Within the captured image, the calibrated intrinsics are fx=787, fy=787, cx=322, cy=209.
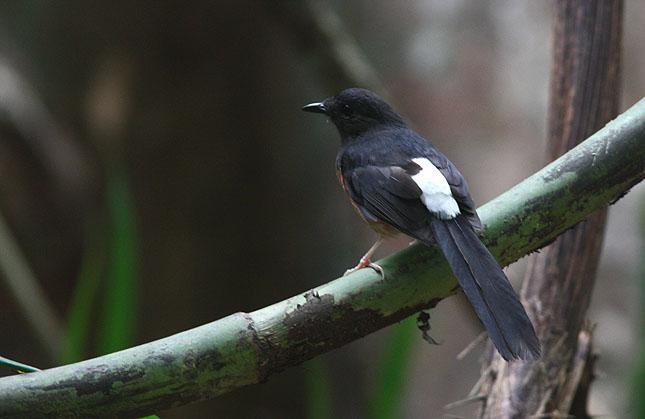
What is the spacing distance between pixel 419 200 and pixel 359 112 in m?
0.70

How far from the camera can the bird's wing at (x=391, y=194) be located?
6.57ft

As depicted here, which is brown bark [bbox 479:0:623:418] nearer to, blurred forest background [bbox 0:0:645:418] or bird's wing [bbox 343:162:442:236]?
bird's wing [bbox 343:162:442:236]

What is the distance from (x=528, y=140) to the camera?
18.9ft

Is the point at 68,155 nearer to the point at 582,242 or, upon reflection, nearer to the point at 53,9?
the point at 53,9

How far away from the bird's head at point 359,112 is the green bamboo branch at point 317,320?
3.00ft

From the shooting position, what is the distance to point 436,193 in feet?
6.67

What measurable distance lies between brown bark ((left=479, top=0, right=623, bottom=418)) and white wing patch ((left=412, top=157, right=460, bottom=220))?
19.7 inches

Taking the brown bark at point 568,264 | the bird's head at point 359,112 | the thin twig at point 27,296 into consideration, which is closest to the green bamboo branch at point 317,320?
the brown bark at point 568,264

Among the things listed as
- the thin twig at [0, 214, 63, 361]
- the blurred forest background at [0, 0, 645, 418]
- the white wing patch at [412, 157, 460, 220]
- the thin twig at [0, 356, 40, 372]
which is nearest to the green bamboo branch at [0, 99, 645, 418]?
the thin twig at [0, 356, 40, 372]

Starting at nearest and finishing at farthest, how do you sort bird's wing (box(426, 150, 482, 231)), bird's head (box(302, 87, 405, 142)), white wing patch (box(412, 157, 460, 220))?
bird's wing (box(426, 150, 482, 231)) < white wing patch (box(412, 157, 460, 220)) < bird's head (box(302, 87, 405, 142))

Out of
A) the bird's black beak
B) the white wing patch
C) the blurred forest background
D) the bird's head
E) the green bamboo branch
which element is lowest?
the green bamboo branch

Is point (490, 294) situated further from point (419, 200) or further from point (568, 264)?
point (568, 264)

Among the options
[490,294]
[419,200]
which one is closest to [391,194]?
[419,200]

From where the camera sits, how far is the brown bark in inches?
91.7
